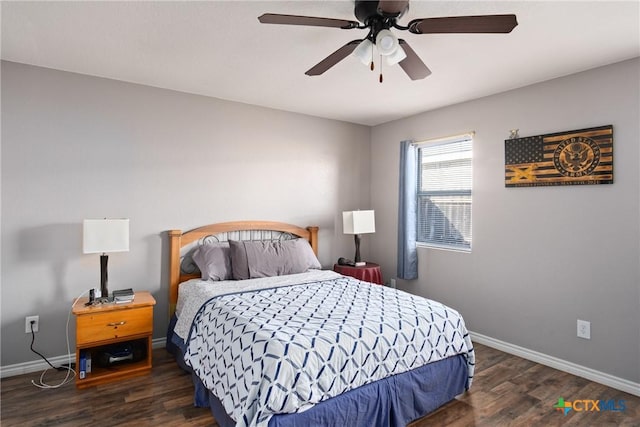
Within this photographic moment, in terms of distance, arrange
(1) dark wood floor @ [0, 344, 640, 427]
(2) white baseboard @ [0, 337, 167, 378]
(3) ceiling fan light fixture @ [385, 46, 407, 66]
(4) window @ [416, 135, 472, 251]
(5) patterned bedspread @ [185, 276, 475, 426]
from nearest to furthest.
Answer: (5) patterned bedspread @ [185, 276, 475, 426], (3) ceiling fan light fixture @ [385, 46, 407, 66], (1) dark wood floor @ [0, 344, 640, 427], (2) white baseboard @ [0, 337, 167, 378], (4) window @ [416, 135, 472, 251]

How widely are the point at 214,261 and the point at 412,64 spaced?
94.2 inches

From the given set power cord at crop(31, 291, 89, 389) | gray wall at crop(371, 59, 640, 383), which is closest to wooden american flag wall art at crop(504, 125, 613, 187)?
gray wall at crop(371, 59, 640, 383)

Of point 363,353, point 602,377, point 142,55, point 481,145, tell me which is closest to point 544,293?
point 602,377

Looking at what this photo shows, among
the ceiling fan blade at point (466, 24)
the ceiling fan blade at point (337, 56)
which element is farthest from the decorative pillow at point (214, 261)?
Result: the ceiling fan blade at point (466, 24)

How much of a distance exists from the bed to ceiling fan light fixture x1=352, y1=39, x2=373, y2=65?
158 centimetres

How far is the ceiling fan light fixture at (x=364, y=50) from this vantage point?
79.8 inches

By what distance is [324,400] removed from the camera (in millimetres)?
1910

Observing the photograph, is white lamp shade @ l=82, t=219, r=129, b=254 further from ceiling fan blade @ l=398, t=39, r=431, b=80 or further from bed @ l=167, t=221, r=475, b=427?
ceiling fan blade @ l=398, t=39, r=431, b=80

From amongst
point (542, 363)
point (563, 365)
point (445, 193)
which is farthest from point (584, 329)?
point (445, 193)

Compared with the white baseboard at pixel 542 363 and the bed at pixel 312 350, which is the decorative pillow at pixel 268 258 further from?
the white baseboard at pixel 542 363

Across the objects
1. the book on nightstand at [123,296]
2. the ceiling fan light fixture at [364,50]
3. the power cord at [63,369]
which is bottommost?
the power cord at [63,369]

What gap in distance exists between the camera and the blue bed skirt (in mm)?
1885

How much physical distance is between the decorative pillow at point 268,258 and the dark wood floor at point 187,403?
1020mm

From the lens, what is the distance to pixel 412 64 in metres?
2.23
